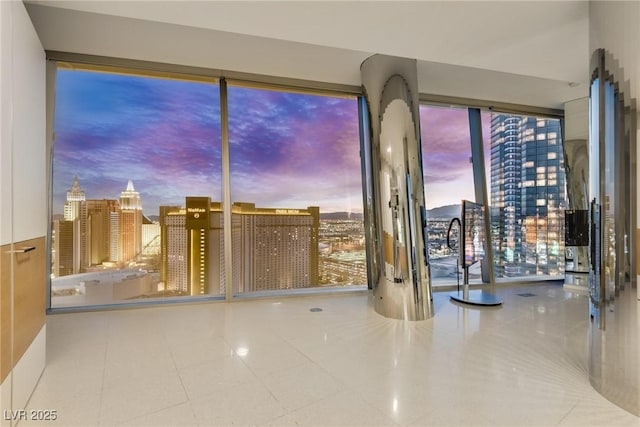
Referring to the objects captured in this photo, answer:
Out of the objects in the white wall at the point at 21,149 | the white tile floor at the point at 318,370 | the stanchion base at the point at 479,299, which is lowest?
the stanchion base at the point at 479,299

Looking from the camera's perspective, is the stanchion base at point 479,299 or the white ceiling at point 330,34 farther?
the stanchion base at point 479,299

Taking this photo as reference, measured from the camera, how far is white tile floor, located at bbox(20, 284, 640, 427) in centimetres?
185

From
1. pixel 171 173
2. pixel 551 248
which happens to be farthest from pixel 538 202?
pixel 171 173

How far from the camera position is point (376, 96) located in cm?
389

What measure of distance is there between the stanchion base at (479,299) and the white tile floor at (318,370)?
1.29 feet

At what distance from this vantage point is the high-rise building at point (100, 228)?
4.10m

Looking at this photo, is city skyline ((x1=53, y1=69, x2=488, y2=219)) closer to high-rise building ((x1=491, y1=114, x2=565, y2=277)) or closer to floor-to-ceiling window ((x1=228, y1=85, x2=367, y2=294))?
floor-to-ceiling window ((x1=228, y1=85, x2=367, y2=294))

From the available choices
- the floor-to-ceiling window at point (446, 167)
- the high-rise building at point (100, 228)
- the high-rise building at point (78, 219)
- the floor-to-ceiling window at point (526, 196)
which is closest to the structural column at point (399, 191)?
the floor-to-ceiling window at point (446, 167)

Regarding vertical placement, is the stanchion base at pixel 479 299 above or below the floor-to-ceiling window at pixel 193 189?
A: below

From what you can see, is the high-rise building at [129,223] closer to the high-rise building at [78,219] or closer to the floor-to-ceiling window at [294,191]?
the high-rise building at [78,219]

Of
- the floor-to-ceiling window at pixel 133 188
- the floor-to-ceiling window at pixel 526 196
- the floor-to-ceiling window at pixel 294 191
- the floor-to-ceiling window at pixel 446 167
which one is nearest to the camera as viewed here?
the floor-to-ceiling window at pixel 133 188

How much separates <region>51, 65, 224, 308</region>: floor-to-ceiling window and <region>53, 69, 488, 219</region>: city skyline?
0.04 ft

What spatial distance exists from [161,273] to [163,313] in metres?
0.65

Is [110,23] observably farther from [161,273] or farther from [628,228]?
[628,228]
